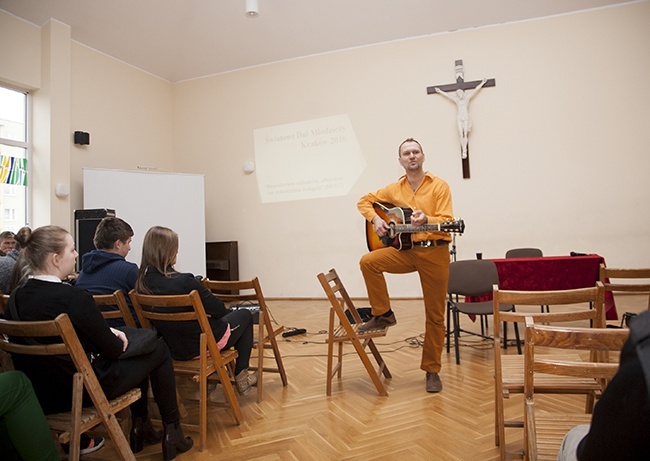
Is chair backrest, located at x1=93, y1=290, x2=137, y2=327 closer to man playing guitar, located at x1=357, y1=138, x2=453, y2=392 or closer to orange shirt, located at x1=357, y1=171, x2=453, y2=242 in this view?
→ man playing guitar, located at x1=357, y1=138, x2=453, y2=392

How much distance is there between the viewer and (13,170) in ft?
20.1

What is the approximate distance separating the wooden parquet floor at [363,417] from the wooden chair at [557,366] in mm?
564

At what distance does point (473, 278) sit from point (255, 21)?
509cm

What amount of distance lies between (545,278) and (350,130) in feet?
13.8

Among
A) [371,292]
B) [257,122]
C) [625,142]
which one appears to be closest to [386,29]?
[257,122]

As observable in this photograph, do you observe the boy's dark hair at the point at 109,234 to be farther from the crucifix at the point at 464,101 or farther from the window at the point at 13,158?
the crucifix at the point at 464,101

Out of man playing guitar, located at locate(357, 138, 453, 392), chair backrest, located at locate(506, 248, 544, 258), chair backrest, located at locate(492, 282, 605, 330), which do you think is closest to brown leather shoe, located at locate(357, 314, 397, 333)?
man playing guitar, located at locate(357, 138, 453, 392)

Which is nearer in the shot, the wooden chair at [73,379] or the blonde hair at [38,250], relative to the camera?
the wooden chair at [73,379]

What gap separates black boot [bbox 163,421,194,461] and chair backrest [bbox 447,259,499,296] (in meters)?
2.44

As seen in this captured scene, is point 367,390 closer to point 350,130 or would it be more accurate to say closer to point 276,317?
point 276,317

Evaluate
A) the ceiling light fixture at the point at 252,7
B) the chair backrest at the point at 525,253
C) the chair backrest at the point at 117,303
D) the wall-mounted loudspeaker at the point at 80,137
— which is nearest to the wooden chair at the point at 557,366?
the chair backrest at the point at 117,303

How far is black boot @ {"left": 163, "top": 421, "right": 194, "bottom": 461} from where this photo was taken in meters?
2.07

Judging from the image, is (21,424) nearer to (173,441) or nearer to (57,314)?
(57,314)

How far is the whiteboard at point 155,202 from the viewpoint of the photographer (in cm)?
642
